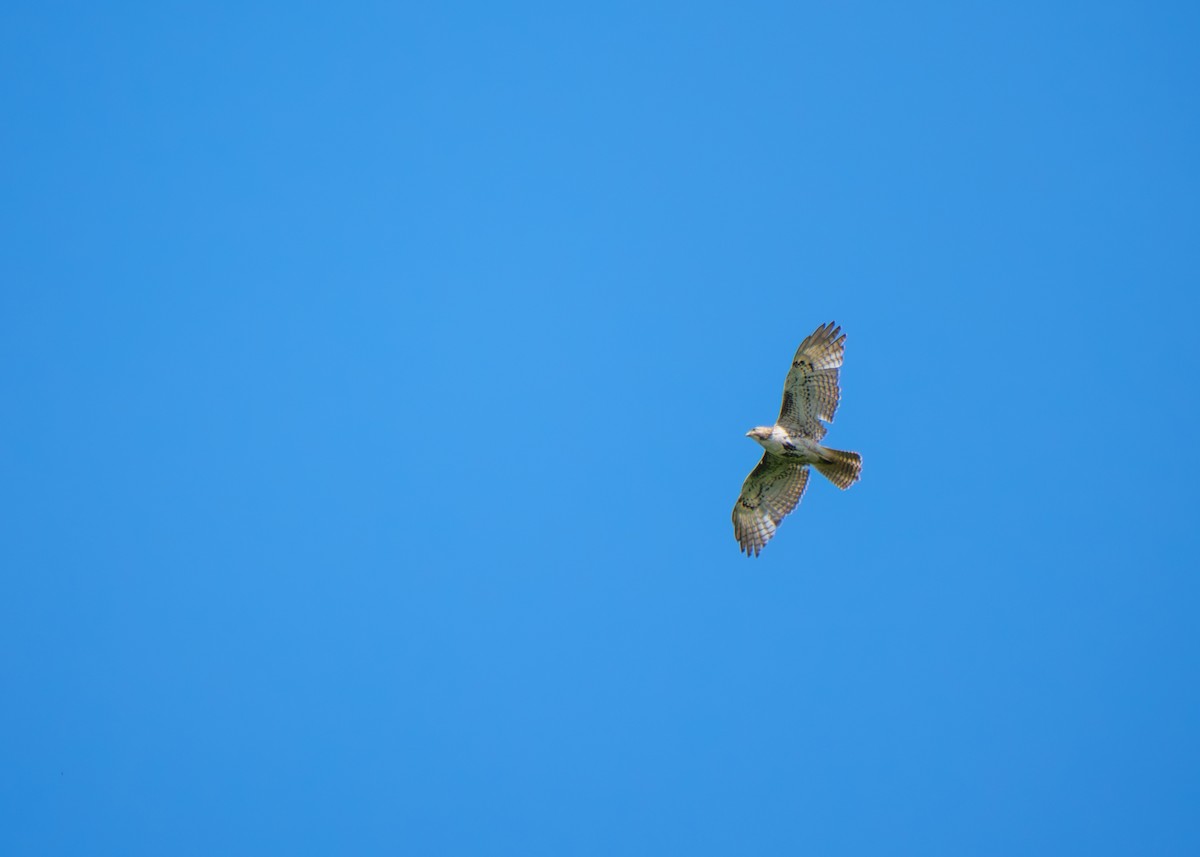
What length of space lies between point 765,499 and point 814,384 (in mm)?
2667

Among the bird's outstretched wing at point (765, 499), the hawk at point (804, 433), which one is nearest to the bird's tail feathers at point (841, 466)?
the hawk at point (804, 433)

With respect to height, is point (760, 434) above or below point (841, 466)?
above

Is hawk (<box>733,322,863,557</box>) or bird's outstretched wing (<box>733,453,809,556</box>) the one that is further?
bird's outstretched wing (<box>733,453,809,556</box>)

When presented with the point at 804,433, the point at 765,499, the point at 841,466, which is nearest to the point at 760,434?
the point at 804,433

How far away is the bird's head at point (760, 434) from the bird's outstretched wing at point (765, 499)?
654mm

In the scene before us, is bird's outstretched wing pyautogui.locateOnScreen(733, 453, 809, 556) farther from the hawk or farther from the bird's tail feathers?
the bird's tail feathers

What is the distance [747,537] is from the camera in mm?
20594

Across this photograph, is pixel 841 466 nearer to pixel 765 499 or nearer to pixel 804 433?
pixel 804 433

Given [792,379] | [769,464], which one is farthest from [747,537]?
[792,379]

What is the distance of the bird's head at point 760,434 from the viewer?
18719 mm

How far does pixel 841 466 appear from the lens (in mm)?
18703

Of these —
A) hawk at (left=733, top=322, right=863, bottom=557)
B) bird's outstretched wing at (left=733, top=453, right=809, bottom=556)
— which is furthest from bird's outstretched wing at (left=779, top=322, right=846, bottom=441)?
bird's outstretched wing at (left=733, top=453, right=809, bottom=556)

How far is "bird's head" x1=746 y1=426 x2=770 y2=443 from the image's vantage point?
18719 millimetres

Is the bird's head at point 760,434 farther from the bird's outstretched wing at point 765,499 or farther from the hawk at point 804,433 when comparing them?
the bird's outstretched wing at point 765,499
